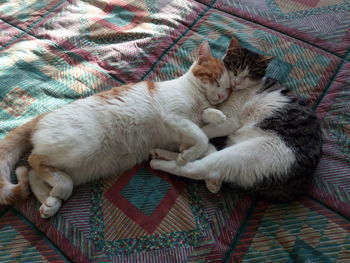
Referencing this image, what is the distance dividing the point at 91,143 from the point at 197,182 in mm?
531

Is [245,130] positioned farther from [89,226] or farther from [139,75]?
[89,226]

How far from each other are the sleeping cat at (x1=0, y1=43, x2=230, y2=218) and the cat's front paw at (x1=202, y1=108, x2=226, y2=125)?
5 cm

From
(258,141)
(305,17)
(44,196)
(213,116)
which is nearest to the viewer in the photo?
(44,196)

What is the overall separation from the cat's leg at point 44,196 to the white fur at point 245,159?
0.46 metres

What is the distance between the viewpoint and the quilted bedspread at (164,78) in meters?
1.09

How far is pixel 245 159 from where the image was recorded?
1240mm

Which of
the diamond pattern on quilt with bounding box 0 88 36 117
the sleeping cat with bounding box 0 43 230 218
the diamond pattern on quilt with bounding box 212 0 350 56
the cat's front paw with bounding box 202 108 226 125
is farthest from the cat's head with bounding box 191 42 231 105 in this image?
the diamond pattern on quilt with bounding box 0 88 36 117

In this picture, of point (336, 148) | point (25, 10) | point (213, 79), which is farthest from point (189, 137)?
point (25, 10)

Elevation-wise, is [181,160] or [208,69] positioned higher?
[208,69]

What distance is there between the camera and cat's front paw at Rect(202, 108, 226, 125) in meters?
1.38

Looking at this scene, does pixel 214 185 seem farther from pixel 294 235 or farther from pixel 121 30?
pixel 121 30

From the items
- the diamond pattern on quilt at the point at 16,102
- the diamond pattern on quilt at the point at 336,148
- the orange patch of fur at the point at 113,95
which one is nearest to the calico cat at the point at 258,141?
the diamond pattern on quilt at the point at 336,148

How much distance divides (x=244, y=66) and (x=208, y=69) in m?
0.21

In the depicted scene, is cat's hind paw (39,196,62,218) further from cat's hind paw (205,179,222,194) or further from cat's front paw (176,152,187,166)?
cat's hind paw (205,179,222,194)
